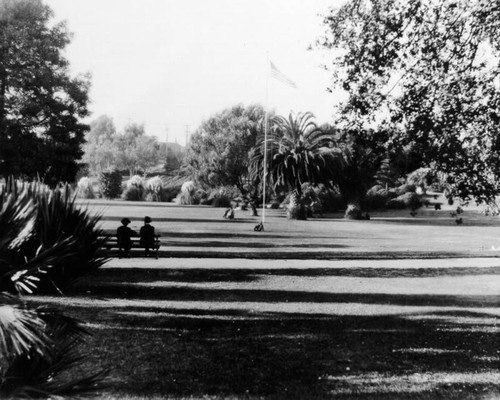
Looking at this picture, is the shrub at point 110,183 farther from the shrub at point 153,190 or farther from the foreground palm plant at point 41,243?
the foreground palm plant at point 41,243

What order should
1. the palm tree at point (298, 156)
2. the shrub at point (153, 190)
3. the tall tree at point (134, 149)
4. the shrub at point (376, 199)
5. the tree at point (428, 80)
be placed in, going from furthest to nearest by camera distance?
the shrub at point (376, 199) → the palm tree at point (298, 156) → the shrub at point (153, 190) → the tall tree at point (134, 149) → the tree at point (428, 80)

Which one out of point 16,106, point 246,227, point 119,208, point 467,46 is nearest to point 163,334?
point 16,106

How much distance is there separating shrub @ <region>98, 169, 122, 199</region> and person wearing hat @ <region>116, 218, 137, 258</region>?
453 cm

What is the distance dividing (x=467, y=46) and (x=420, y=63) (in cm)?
89

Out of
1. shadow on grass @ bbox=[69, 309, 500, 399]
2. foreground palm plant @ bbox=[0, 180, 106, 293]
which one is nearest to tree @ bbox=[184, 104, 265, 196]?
shadow on grass @ bbox=[69, 309, 500, 399]

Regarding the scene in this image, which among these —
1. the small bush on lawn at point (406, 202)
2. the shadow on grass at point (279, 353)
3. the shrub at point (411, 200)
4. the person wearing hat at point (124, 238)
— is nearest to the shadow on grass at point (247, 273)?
the person wearing hat at point (124, 238)

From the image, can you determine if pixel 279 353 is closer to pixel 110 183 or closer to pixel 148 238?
pixel 148 238

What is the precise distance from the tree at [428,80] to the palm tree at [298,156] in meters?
19.0

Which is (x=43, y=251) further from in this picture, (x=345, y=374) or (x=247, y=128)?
(x=247, y=128)

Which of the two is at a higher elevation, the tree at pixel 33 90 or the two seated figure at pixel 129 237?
the tree at pixel 33 90

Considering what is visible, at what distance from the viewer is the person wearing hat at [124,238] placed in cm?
1216

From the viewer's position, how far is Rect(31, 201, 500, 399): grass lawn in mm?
5539

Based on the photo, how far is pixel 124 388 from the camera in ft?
17.0

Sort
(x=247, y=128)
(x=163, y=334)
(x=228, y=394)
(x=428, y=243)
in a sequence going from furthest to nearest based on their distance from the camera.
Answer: (x=247, y=128)
(x=428, y=243)
(x=163, y=334)
(x=228, y=394)
